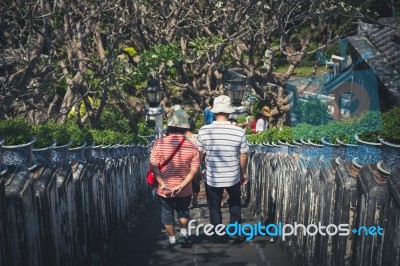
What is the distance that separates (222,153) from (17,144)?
10.8 feet

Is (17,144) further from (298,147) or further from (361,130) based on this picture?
(298,147)

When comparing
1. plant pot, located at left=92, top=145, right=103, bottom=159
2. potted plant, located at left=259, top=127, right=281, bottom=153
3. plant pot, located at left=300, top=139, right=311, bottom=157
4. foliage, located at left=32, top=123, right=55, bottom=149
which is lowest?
potted plant, located at left=259, top=127, right=281, bottom=153

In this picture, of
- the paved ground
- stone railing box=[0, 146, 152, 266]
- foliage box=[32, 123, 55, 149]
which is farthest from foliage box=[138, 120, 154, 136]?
foliage box=[32, 123, 55, 149]

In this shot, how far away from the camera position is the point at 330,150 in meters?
6.61

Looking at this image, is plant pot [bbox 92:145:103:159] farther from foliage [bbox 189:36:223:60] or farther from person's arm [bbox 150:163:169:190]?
foliage [bbox 189:36:223:60]

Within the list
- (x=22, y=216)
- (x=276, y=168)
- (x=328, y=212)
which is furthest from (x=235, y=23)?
(x=22, y=216)

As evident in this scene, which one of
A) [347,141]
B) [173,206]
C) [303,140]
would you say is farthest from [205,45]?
[347,141]

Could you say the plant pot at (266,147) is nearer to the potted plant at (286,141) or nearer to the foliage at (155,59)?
the potted plant at (286,141)

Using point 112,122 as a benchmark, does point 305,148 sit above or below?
above

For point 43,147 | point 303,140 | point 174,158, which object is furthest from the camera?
point 303,140

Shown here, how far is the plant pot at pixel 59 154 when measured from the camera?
625 cm

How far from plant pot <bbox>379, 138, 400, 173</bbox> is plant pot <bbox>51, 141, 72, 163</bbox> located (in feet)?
10.3

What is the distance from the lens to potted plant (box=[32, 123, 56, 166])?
573 centimetres

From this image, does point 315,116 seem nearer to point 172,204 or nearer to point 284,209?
point 284,209
